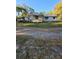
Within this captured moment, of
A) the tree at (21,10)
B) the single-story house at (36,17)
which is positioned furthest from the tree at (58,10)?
the tree at (21,10)

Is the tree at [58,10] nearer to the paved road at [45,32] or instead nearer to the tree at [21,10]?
the paved road at [45,32]

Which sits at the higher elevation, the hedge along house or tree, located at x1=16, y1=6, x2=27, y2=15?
tree, located at x1=16, y1=6, x2=27, y2=15

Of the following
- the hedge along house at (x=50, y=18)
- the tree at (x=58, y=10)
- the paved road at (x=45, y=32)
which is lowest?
the paved road at (x=45, y=32)

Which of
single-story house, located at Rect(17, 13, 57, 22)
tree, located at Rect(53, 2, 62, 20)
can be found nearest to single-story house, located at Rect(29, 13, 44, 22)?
single-story house, located at Rect(17, 13, 57, 22)

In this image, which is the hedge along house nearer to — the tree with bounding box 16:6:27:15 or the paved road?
the paved road

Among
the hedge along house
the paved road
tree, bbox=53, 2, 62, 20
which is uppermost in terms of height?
tree, bbox=53, 2, 62, 20

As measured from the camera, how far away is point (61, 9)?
1.65 meters

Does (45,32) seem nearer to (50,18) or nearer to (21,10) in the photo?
(50,18)
